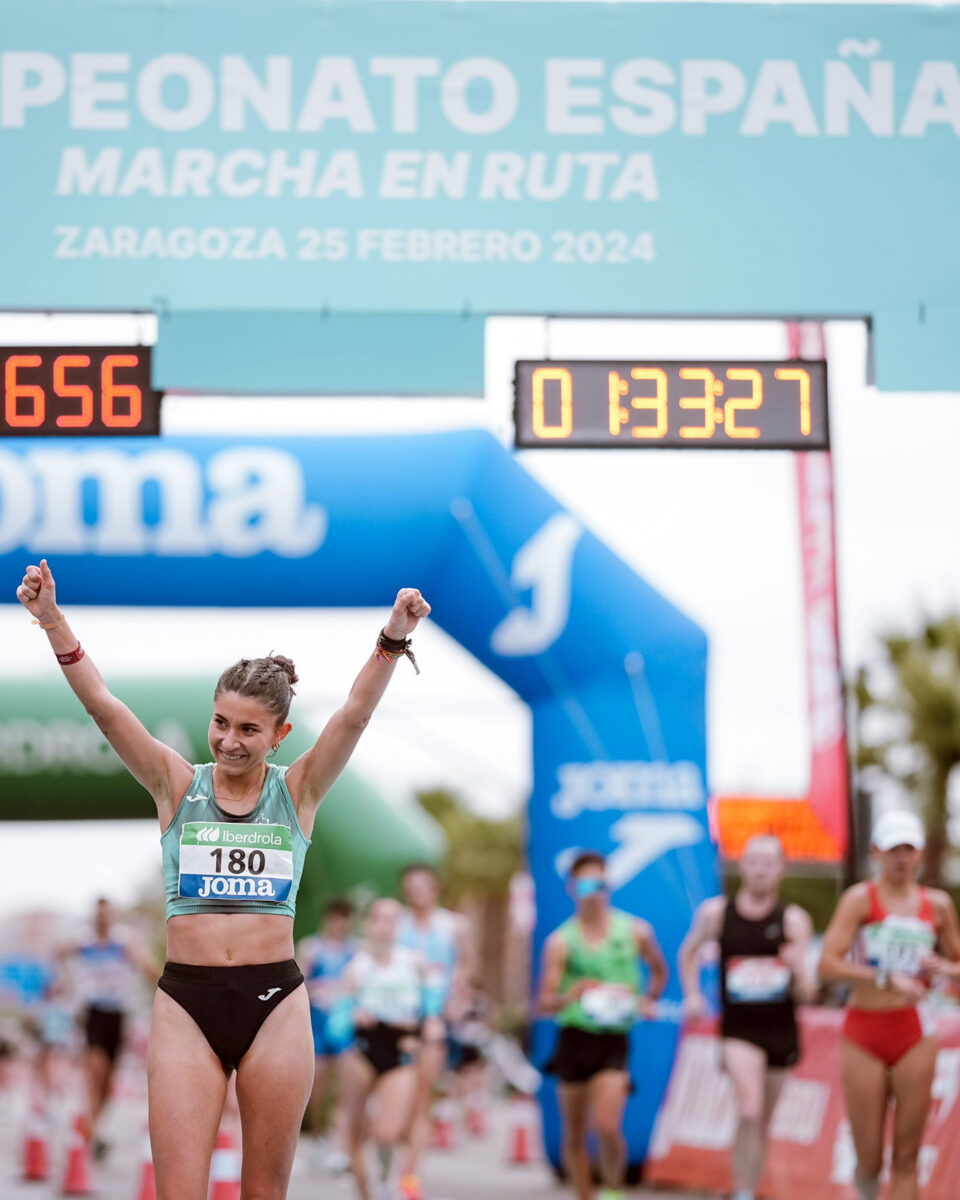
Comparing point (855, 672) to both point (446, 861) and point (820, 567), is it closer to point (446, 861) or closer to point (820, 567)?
point (820, 567)

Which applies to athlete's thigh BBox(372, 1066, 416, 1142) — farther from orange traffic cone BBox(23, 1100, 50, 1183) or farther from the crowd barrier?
orange traffic cone BBox(23, 1100, 50, 1183)

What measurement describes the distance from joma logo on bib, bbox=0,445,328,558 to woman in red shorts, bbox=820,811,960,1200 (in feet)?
13.8

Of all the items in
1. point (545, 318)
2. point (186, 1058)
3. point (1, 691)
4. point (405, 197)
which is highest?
point (405, 197)

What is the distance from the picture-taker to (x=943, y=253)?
8922 mm

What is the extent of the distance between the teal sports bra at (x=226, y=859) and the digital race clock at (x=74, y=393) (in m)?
3.87

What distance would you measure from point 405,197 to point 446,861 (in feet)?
162

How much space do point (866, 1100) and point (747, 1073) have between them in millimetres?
1292

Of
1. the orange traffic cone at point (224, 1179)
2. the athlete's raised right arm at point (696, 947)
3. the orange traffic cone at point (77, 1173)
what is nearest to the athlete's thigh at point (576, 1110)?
the athlete's raised right arm at point (696, 947)

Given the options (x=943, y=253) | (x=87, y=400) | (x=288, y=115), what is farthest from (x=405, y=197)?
(x=943, y=253)

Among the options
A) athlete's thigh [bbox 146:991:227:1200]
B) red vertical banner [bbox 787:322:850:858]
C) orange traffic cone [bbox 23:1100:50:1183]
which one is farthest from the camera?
red vertical banner [bbox 787:322:850:858]

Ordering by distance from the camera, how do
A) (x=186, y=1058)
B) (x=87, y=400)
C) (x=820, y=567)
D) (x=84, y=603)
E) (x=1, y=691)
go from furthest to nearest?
(x=820, y=567) → (x=1, y=691) → (x=84, y=603) → (x=87, y=400) → (x=186, y=1058)

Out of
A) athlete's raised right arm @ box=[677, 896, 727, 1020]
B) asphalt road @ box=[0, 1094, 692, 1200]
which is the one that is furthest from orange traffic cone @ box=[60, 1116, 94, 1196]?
athlete's raised right arm @ box=[677, 896, 727, 1020]

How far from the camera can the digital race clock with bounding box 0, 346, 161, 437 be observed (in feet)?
27.7

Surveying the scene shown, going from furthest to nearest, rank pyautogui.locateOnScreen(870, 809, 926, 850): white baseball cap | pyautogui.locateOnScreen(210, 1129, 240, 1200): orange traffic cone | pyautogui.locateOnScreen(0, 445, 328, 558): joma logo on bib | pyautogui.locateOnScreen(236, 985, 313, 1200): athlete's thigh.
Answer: pyautogui.locateOnScreen(0, 445, 328, 558): joma logo on bib, pyautogui.locateOnScreen(210, 1129, 240, 1200): orange traffic cone, pyautogui.locateOnScreen(870, 809, 926, 850): white baseball cap, pyautogui.locateOnScreen(236, 985, 313, 1200): athlete's thigh
